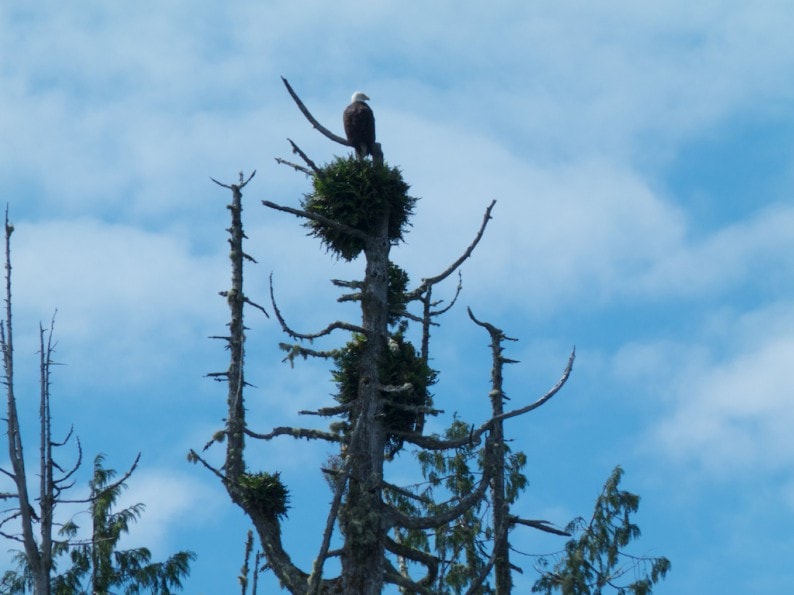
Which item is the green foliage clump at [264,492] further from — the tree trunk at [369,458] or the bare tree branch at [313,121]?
the bare tree branch at [313,121]

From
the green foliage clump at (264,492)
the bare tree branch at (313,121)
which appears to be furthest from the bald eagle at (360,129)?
the green foliage clump at (264,492)

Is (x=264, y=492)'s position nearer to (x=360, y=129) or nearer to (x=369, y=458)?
(x=369, y=458)

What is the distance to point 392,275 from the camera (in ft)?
56.7

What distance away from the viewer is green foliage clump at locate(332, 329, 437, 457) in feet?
53.3

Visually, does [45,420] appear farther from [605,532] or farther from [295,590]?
[605,532]

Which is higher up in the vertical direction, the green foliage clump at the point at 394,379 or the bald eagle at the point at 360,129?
the bald eagle at the point at 360,129

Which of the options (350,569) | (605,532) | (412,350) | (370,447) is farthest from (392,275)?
(605,532)

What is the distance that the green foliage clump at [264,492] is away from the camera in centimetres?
1565

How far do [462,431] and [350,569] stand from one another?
272 inches

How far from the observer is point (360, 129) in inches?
686

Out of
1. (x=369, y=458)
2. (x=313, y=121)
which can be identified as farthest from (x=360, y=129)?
(x=369, y=458)

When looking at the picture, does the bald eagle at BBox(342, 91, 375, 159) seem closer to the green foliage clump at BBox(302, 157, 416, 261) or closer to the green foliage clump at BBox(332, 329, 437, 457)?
Result: the green foliage clump at BBox(302, 157, 416, 261)

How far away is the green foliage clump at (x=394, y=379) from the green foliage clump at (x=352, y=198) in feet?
4.15

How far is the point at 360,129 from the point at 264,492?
4.79m
